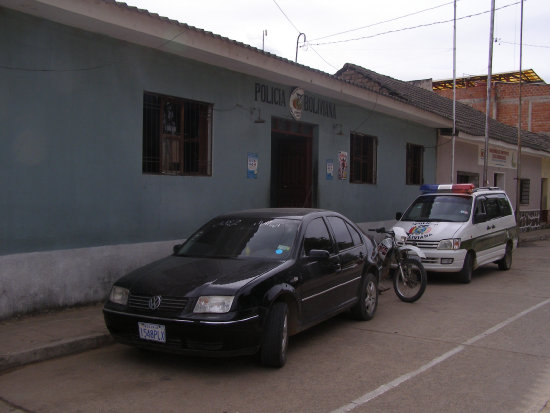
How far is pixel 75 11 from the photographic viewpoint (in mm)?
6594

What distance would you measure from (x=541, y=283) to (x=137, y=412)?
350 inches

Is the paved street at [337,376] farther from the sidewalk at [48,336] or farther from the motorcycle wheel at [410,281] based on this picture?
the motorcycle wheel at [410,281]

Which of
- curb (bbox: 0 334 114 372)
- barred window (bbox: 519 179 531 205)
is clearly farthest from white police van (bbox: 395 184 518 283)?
barred window (bbox: 519 179 531 205)

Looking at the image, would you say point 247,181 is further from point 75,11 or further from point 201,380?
point 201,380

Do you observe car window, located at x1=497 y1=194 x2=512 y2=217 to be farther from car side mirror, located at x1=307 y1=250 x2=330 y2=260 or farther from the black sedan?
car side mirror, located at x1=307 y1=250 x2=330 y2=260

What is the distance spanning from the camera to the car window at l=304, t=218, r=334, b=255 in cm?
596

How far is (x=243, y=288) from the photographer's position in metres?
4.84

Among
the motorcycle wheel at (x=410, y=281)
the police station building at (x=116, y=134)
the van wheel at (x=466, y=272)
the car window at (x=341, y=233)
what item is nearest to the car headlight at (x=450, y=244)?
the van wheel at (x=466, y=272)

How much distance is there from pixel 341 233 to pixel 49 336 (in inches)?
143

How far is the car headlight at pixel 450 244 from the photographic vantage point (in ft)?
32.9

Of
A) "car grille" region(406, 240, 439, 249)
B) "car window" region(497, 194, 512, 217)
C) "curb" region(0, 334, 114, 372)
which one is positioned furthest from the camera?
"car window" region(497, 194, 512, 217)

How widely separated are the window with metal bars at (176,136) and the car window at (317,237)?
3397 mm

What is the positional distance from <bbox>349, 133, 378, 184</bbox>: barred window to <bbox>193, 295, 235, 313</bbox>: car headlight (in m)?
9.62

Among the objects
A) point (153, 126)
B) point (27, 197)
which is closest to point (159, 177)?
point (153, 126)
